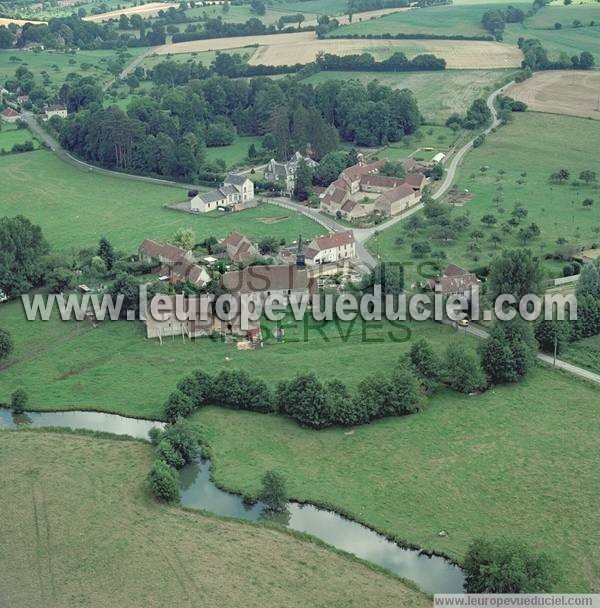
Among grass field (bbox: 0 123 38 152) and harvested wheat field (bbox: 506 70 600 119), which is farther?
harvested wheat field (bbox: 506 70 600 119)

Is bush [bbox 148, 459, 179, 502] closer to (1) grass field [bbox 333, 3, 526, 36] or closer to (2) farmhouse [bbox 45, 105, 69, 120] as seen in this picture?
(2) farmhouse [bbox 45, 105, 69, 120]

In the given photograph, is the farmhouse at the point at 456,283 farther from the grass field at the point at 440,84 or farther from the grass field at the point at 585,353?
the grass field at the point at 440,84

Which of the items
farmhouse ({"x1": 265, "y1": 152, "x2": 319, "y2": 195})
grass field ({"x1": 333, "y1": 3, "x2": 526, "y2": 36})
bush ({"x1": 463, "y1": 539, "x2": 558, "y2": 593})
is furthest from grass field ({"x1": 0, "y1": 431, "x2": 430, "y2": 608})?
grass field ({"x1": 333, "y1": 3, "x2": 526, "y2": 36})

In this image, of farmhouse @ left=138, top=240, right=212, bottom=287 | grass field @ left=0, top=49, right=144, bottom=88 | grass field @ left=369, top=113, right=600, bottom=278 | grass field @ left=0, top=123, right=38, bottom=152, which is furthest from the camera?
grass field @ left=0, top=49, right=144, bottom=88

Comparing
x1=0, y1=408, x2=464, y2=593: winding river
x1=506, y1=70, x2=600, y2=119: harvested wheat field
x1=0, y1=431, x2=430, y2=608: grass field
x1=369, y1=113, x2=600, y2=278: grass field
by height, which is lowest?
x1=0, y1=408, x2=464, y2=593: winding river

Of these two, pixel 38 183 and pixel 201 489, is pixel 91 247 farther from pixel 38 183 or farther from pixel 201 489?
pixel 201 489

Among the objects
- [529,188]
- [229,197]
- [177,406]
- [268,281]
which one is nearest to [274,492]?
[177,406]

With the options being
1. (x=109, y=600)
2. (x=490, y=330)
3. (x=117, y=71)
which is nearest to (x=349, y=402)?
(x=490, y=330)
